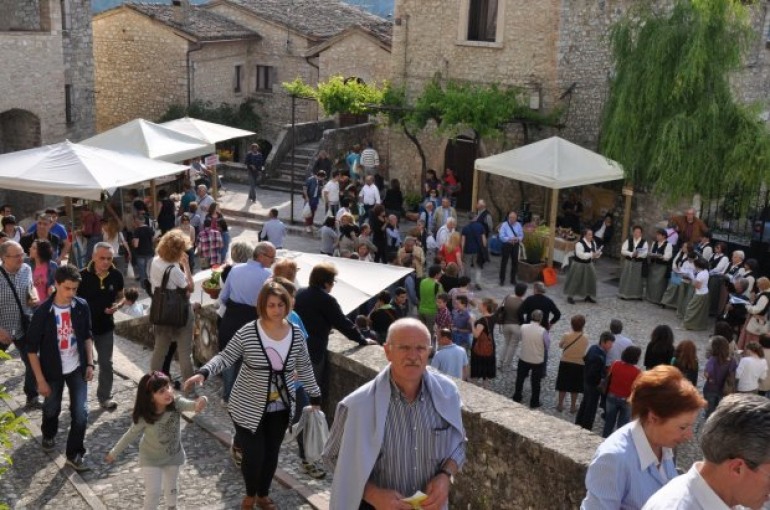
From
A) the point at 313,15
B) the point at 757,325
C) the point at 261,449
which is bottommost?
the point at 757,325

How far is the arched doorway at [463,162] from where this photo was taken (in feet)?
72.1

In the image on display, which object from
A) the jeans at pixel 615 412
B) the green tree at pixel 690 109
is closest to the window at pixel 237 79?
the green tree at pixel 690 109

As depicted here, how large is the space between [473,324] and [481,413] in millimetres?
4941

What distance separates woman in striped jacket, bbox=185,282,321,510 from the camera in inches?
227

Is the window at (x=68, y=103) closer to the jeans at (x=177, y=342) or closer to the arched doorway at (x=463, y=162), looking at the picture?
the arched doorway at (x=463, y=162)

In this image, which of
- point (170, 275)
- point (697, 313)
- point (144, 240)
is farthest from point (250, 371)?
point (697, 313)

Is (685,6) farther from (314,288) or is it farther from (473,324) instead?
(314,288)

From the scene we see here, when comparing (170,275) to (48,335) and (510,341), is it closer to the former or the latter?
(48,335)

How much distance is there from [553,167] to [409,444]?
503 inches

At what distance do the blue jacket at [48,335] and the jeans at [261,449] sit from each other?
161 cm

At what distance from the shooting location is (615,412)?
9.06 meters

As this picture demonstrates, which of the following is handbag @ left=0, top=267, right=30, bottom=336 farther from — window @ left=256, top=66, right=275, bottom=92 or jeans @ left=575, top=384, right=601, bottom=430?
window @ left=256, top=66, right=275, bottom=92

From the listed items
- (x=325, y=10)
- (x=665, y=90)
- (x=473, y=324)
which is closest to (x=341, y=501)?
(x=473, y=324)

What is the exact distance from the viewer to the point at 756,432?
3127mm
